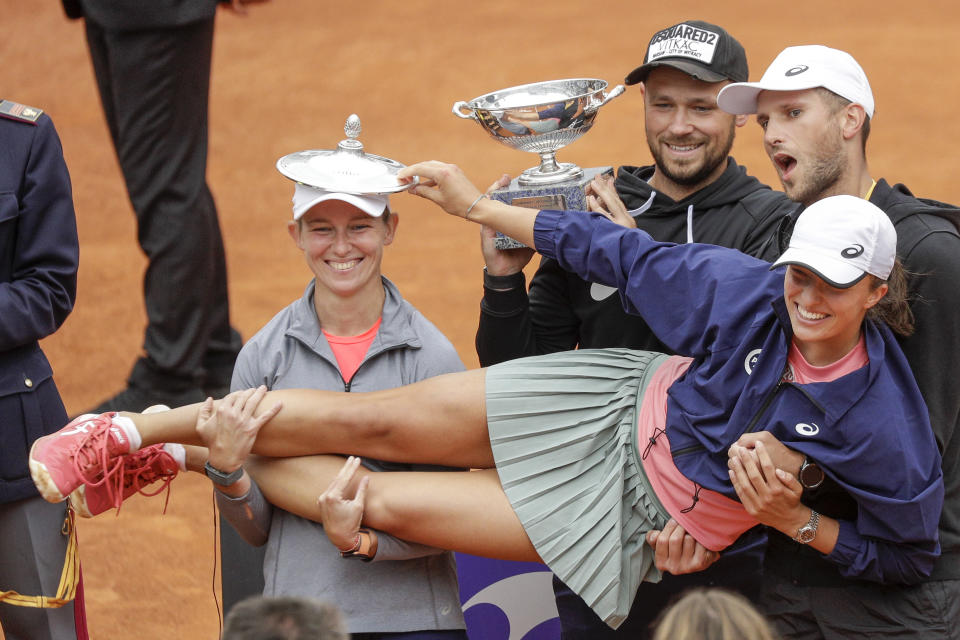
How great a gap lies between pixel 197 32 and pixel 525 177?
347 centimetres

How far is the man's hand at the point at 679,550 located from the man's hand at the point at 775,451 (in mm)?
385

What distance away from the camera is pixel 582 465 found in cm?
356

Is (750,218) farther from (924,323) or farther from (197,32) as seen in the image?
(197,32)

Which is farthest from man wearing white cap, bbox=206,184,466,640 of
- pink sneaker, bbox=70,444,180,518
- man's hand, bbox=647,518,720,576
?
man's hand, bbox=647,518,720,576

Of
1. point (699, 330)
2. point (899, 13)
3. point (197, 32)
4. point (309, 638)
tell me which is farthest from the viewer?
point (899, 13)

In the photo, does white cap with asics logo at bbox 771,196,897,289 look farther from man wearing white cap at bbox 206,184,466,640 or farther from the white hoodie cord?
man wearing white cap at bbox 206,184,466,640

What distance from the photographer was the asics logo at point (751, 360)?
125 inches

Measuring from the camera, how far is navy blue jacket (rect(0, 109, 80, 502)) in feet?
12.6

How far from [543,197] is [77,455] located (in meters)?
1.61

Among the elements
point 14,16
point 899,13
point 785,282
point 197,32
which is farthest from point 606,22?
point 785,282

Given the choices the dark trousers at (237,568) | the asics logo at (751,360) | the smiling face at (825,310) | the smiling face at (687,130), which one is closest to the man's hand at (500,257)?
the smiling face at (687,130)

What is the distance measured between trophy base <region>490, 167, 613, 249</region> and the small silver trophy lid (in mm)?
342

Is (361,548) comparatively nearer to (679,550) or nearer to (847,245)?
(679,550)

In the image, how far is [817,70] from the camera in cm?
337
